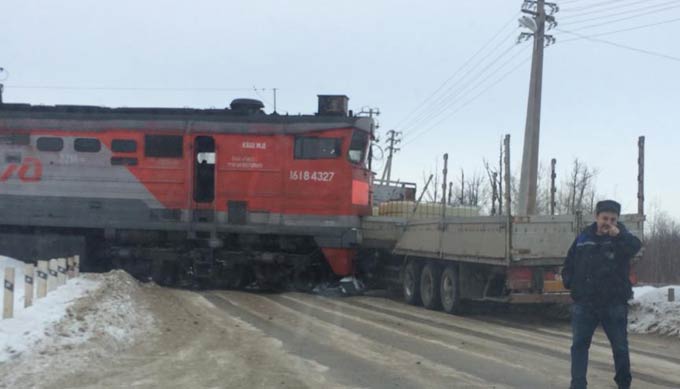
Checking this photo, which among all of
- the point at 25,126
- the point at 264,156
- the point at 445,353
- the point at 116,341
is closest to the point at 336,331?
the point at 445,353

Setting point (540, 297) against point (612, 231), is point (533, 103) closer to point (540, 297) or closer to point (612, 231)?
point (540, 297)

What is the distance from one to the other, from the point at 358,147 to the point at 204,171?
4168 mm

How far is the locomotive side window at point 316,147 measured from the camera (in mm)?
19312

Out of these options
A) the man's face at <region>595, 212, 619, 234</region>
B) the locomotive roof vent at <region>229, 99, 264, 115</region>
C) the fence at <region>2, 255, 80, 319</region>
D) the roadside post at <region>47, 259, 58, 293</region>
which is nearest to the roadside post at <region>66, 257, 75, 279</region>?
the fence at <region>2, 255, 80, 319</region>

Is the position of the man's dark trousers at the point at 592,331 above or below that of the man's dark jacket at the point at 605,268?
below

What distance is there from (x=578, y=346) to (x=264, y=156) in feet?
43.2

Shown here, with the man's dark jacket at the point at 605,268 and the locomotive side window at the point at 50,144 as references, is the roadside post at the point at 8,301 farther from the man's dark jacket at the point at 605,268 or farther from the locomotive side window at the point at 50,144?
the locomotive side window at the point at 50,144

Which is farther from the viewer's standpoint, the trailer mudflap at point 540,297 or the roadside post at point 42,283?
the trailer mudflap at point 540,297

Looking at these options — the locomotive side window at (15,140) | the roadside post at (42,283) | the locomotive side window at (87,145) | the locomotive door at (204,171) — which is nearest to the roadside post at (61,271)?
the roadside post at (42,283)

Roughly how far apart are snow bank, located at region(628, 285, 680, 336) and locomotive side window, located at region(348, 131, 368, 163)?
25.7ft

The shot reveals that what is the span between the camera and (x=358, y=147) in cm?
1958

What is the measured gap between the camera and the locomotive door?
1947 centimetres

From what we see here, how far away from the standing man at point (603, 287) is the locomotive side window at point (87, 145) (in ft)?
49.5

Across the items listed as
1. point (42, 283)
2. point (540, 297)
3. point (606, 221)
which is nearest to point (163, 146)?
point (42, 283)
